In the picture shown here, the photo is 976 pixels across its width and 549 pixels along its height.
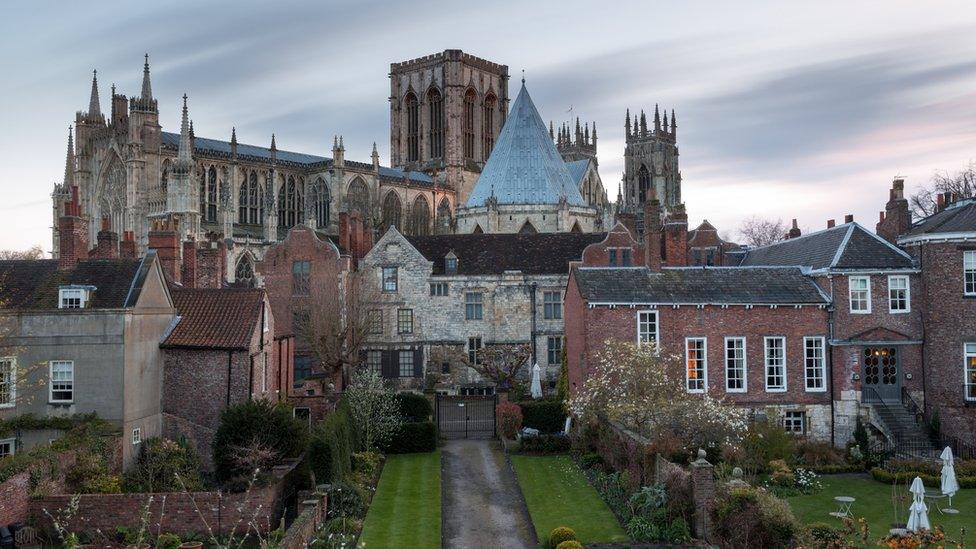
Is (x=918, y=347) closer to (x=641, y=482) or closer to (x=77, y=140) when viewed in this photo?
(x=641, y=482)

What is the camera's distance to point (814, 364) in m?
36.7

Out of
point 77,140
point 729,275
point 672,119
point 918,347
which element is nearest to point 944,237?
point 918,347

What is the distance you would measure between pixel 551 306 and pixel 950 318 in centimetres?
2121

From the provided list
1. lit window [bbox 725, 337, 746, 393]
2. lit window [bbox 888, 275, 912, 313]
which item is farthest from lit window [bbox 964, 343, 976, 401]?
lit window [bbox 725, 337, 746, 393]

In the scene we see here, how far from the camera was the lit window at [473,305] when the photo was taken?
168ft

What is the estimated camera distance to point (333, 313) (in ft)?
156

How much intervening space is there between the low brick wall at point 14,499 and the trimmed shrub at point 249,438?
5885mm

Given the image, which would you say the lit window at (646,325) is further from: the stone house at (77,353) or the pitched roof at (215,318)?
the stone house at (77,353)

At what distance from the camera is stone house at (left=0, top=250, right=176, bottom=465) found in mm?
29844

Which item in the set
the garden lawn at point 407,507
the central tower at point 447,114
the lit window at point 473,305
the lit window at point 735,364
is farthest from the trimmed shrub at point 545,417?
the central tower at point 447,114

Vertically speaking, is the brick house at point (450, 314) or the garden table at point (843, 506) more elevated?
the brick house at point (450, 314)

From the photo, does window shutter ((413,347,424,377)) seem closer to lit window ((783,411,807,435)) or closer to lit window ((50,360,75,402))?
lit window ((783,411,807,435))

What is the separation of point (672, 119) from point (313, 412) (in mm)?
104440

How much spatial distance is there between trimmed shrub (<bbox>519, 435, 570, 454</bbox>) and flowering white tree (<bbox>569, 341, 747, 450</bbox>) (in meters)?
1.68
